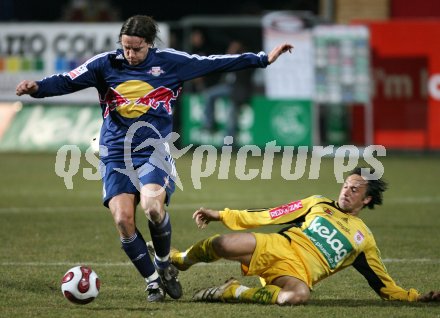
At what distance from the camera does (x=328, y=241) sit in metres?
7.07

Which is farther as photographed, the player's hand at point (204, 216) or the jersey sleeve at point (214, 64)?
the jersey sleeve at point (214, 64)

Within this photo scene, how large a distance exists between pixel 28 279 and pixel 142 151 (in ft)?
4.70

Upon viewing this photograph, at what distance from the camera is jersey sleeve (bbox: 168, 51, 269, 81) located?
298 inches

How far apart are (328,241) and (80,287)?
1.72m

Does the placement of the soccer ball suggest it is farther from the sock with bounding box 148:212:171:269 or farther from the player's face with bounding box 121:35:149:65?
the player's face with bounding box 121:35:149:65

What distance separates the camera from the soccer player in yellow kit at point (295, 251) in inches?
274

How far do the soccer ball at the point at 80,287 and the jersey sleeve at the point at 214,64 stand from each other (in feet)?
5.54

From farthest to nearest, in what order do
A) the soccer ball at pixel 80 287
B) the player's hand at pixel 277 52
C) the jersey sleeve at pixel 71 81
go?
the player's hand at pixel 277 52, the jersey sleeve at pixel 71 81, the soccer ball at pixel 80 287

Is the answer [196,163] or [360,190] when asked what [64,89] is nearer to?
[360,190]

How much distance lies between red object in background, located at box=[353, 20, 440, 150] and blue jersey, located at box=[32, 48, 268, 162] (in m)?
13.1

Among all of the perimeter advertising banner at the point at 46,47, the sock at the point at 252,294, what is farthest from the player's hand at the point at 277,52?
the perimeter advertising banner at the point at 46,47

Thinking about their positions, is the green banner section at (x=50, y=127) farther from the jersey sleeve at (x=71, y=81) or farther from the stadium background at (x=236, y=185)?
the jersey sleeve at (x=71, y=81)

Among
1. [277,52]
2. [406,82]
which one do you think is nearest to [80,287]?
[277,52]

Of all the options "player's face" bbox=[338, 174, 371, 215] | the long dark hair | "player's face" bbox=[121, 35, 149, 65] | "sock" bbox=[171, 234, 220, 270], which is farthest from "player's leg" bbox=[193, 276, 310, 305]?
the long dark hair
